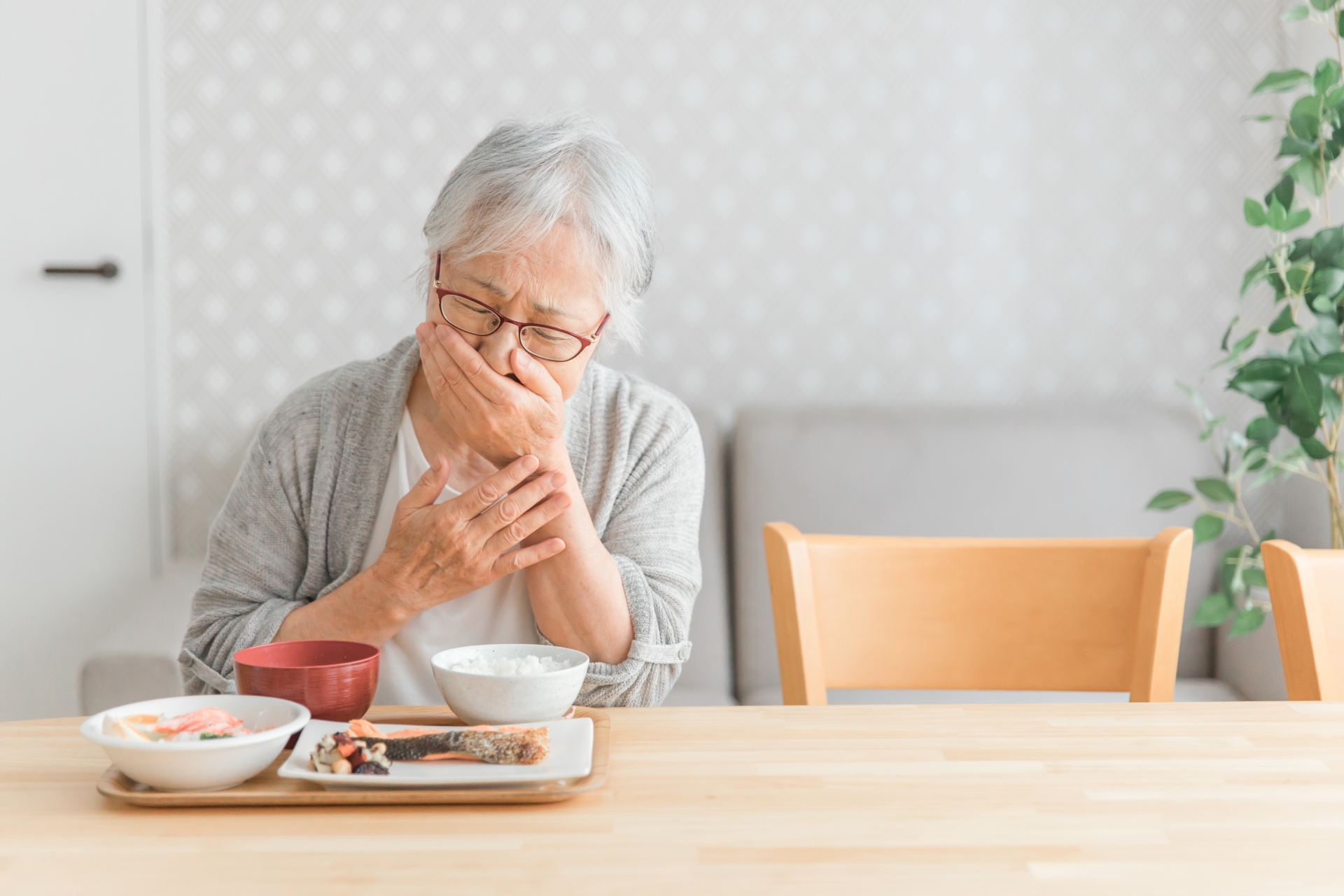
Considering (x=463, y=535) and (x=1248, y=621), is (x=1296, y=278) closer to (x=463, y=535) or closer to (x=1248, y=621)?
(x=1248, y=621)

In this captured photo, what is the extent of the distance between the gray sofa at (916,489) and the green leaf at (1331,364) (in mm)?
426

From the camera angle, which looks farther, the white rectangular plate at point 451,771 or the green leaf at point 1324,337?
the green leaf at point 1324,337

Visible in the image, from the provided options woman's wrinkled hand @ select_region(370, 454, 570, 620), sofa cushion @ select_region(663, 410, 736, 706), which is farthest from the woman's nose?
sofa cushion @ select_region(663, 410, 736, 706)

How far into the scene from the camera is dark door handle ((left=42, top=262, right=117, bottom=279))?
2.31 meters

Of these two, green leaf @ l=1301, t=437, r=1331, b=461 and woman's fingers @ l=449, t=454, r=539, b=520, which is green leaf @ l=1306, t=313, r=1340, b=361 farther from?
woman's fingers @ l=449, t=454, r=539, b=520

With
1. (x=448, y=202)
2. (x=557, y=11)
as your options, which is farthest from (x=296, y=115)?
(x=448, y=202)

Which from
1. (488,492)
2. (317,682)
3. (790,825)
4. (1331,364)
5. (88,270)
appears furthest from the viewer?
(88,270)

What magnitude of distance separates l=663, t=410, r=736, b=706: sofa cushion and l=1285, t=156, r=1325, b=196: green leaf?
117 centimetres

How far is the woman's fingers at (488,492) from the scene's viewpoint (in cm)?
105

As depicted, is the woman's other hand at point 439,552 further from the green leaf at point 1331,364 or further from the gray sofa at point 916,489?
the green leaf at point 1331,364

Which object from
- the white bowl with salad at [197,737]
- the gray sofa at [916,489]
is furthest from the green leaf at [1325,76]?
the white bowl with salad at [197,737]

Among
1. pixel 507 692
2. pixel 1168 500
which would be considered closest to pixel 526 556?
pixel 507 692

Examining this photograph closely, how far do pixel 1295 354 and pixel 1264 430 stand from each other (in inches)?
6.5

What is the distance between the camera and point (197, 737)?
73cm
